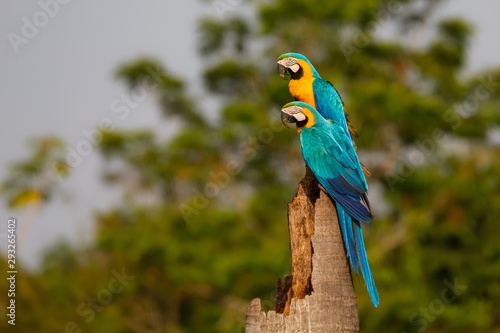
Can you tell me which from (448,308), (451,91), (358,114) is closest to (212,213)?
(358,114)

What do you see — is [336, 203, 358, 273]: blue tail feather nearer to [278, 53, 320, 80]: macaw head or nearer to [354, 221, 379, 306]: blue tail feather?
[354, 221, 379, 306]: blue tail feather

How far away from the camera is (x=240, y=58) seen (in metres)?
23.5

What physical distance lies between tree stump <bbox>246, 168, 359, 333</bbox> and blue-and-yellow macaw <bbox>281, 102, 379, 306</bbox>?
112mm

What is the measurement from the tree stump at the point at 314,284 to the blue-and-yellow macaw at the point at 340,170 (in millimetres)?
112

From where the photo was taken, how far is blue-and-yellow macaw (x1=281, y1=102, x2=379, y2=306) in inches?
147

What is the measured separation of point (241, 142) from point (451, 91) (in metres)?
6.81

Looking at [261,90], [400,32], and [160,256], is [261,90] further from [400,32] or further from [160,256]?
[160,256]

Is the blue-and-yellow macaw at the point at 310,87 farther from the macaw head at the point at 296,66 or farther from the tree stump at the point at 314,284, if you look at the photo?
the tree stump at the point at 314,284

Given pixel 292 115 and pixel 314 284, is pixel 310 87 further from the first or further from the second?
pixel 314 284

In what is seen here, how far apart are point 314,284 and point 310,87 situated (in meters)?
2.17

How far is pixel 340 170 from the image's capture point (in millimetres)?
4066

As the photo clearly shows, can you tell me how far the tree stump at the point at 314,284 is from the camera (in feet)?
10.7

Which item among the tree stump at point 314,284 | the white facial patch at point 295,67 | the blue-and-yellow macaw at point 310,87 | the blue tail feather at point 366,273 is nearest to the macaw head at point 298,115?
the tree stump at point 314,284

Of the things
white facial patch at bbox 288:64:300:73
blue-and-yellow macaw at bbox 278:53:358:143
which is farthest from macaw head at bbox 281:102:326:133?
white facial patch at bbox 288:64:300:73
